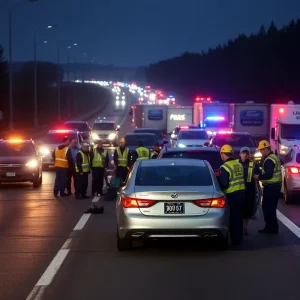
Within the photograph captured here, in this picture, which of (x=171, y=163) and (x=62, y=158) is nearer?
(x=171, y=163)

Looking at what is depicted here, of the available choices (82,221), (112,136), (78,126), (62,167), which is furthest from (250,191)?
(112,136)

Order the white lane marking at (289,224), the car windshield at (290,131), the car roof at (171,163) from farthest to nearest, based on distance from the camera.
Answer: the car windshield at (290,131), the white lane marking at (289,224), the car roof at (171,163)

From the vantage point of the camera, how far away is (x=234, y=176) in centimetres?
1464

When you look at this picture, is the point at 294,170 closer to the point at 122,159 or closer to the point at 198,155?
the point at 198,155

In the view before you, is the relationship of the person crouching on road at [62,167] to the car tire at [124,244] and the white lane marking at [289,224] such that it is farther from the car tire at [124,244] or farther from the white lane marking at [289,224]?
the car tire at [124,244]

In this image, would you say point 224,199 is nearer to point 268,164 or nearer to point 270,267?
point 270,267

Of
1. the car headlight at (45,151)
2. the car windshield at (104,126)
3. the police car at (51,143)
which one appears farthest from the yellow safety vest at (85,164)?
the car windshield at (104,126)

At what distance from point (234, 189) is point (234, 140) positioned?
20.3 meters

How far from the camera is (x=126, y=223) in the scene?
1362 cm

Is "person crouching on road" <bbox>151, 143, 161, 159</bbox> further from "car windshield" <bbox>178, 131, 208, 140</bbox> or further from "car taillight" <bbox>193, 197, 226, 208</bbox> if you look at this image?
"car windshield" <bbox>178, 131, 208, 140</bbox>

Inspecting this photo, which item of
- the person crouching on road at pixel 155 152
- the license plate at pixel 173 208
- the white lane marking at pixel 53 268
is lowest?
the white lane marking at pixel 53 268

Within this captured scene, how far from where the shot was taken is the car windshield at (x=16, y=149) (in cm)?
2958

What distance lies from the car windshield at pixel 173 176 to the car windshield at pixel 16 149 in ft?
51.2

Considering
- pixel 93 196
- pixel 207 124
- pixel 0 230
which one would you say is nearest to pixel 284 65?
pixel 207 124
